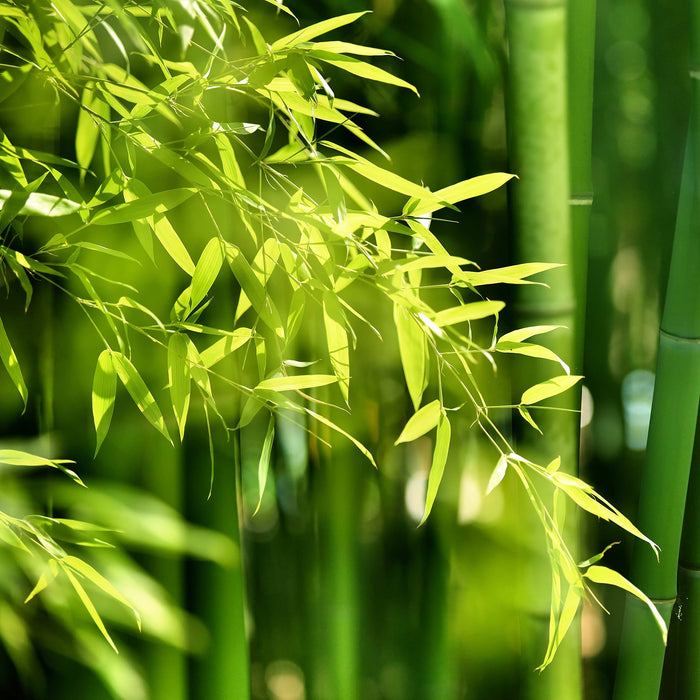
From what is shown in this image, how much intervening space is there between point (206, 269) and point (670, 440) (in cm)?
56

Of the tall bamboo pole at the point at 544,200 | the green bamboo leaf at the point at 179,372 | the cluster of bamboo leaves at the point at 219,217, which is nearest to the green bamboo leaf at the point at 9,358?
the cluster of bamboo leaves at the point at 219,217

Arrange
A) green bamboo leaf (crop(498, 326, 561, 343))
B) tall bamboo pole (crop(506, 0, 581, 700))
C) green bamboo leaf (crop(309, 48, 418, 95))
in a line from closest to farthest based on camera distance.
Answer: green bamboo leaf (crop(309, 48, 418, 95))
green bamboo leaf (crop(498, 326, 561, 343))
tall bamboo pole (crop(506, 0, 581, 700))

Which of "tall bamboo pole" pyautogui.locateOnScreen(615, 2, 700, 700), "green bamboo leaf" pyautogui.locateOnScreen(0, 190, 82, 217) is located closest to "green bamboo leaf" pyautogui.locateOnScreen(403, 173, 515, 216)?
"green bamboo leaf" pyautogui.locateOnScreen(0, 190, 82, 217)

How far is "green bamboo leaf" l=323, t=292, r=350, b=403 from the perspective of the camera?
47 cm

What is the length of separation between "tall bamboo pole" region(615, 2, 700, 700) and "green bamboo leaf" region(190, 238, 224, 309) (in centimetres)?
51

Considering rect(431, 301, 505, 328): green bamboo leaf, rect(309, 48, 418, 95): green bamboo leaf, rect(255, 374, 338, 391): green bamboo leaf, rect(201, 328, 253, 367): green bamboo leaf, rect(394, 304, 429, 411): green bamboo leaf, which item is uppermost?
rect(309, 48, 418, 95): green bamboo leaf

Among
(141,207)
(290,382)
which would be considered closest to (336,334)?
(290,382)

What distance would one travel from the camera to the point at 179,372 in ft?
1.59

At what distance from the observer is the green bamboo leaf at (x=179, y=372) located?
0.48 metres

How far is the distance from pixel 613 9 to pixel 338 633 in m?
0.76

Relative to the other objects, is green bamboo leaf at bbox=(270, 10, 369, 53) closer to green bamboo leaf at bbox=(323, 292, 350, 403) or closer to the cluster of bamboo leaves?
the cluster of bamboo leaves

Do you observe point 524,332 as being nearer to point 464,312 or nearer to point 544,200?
point 464,312

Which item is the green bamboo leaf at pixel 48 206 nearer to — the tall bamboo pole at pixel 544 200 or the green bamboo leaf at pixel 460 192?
the green bamboo leaf at pixel 460 192

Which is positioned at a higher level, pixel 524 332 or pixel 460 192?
pixel 460 192
